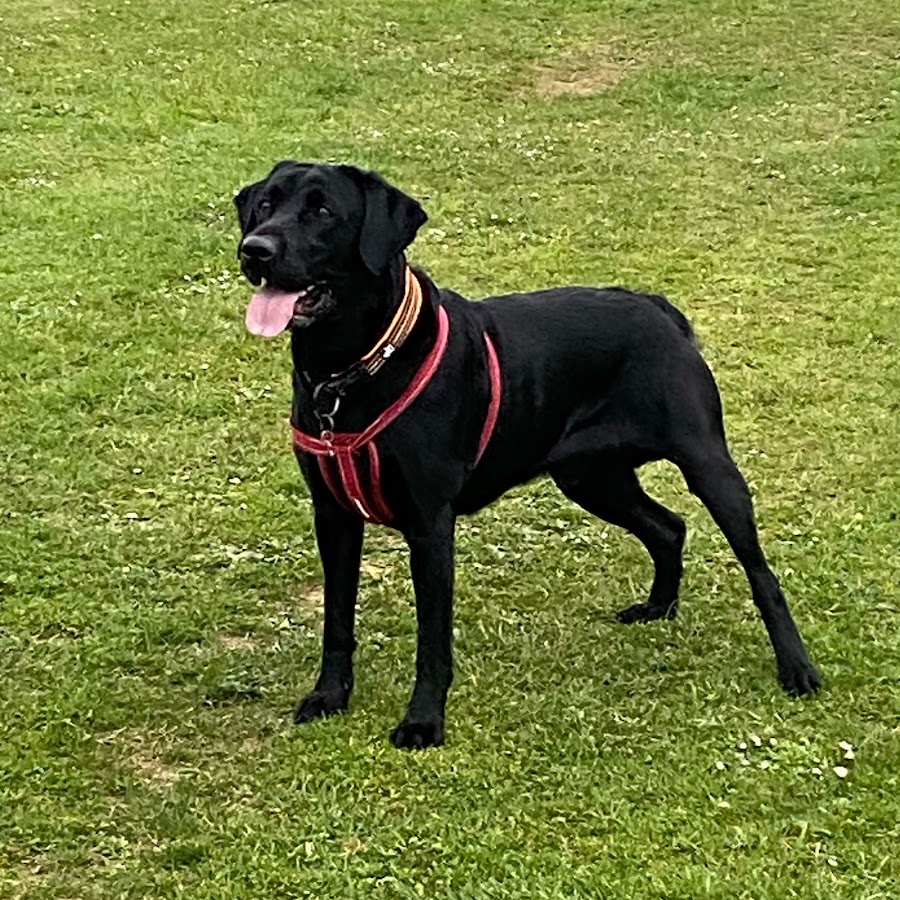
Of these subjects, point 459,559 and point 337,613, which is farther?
point 459,559

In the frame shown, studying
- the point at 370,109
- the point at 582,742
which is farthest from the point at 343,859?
the point at 370,109

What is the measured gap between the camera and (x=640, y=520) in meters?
5.71

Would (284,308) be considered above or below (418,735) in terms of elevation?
above

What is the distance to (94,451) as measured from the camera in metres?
7.26

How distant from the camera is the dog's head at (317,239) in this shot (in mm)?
4445

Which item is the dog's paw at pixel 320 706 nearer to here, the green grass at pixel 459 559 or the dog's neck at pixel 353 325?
the green grass at pixel 459 559

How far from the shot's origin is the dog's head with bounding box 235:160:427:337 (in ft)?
14.6

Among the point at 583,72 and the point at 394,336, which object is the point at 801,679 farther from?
the point at 583,72

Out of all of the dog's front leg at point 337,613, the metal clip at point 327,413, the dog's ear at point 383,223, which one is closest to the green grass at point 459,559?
the dog's front leg at point 337,613

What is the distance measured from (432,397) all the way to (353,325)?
31 cm

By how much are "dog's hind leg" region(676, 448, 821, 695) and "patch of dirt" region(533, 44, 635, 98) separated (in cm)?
976

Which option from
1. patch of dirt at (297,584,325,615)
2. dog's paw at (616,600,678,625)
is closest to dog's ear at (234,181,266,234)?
→ patch of dirt at (297,584,325,615)

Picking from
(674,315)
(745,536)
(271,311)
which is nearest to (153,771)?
(271,311)

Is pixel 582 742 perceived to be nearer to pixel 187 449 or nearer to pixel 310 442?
pixel 310 442
